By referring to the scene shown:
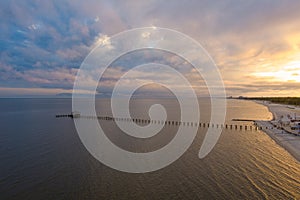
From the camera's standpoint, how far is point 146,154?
34.7 meters

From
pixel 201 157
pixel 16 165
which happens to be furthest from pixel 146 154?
pixel 16 165

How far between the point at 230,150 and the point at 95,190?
977 inches

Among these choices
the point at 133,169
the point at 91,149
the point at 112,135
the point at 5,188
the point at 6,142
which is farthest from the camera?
the point at 112,135

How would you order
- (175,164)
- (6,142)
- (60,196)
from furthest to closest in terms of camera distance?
(6,142), (175,164), (60,196)

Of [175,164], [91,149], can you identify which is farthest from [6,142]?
[175,164]

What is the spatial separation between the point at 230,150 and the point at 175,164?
12542 mm

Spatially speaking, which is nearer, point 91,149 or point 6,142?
Result: point 91,149

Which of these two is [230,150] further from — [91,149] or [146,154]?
[91,149]

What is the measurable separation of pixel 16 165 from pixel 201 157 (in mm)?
27023

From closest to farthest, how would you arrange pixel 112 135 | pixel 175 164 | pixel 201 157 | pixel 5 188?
1. pixel 5 188
2. pixel 175 164
3. pixel 201 157
4. pixel 112 135

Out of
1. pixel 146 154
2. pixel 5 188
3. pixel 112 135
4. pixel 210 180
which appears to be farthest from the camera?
pixel 112 135

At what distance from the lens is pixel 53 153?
113 feet

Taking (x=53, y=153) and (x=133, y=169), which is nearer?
(x=133, y=169)

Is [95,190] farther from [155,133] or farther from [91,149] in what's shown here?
[155,133]
